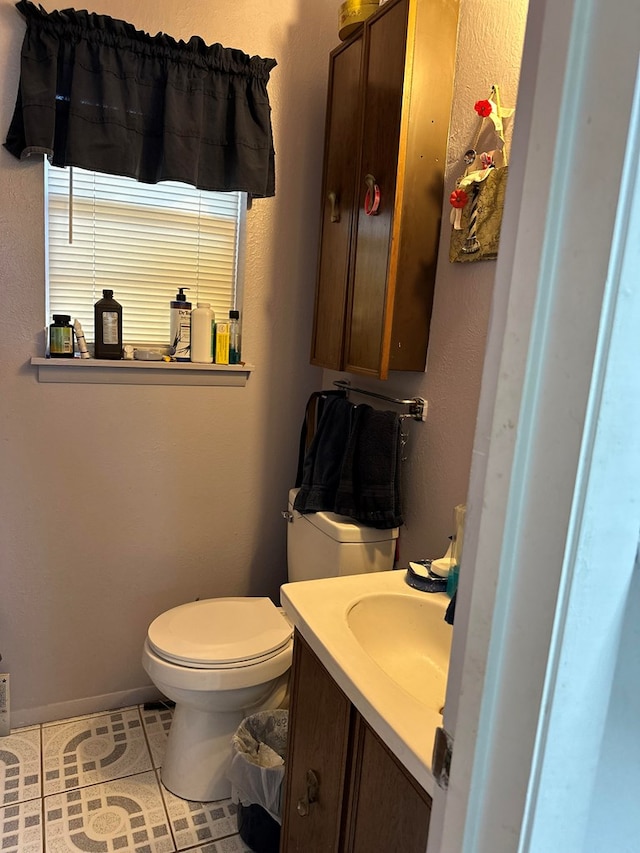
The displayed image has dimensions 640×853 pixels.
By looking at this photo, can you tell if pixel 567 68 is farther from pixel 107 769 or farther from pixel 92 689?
pixel 92 689

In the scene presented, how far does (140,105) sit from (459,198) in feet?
3.36

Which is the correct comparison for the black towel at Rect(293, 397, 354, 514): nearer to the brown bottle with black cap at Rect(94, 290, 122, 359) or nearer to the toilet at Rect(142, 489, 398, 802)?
the toilet at Rect(142, 489, 398, 802)

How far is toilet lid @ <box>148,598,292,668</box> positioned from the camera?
1.63 m

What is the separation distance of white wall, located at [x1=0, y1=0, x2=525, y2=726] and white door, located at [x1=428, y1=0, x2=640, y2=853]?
0.97m

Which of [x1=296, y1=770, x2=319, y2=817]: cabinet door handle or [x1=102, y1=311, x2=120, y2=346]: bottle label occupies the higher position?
[x1=102, y1=311, x2=120, y2=346]: bottle label

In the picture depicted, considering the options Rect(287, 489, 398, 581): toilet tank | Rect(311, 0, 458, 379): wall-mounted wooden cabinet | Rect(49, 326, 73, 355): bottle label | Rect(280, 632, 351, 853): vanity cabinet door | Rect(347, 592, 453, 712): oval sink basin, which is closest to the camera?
Rect(280, 632, 351, 853): vanity cabinet door

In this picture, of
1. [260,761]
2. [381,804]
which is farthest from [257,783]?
[381,804]

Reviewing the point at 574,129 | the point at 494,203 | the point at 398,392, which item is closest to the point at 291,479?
the point at 398,392

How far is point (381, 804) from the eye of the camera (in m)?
0.94

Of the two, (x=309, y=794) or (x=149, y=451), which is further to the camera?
(x=149, y=451)

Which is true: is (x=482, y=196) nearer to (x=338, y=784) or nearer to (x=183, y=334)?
(x=183, y=334)

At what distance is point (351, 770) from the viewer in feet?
3.39

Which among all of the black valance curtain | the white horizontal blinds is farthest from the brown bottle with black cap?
the black valance curtain

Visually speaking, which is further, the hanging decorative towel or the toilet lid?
the toilet lid
